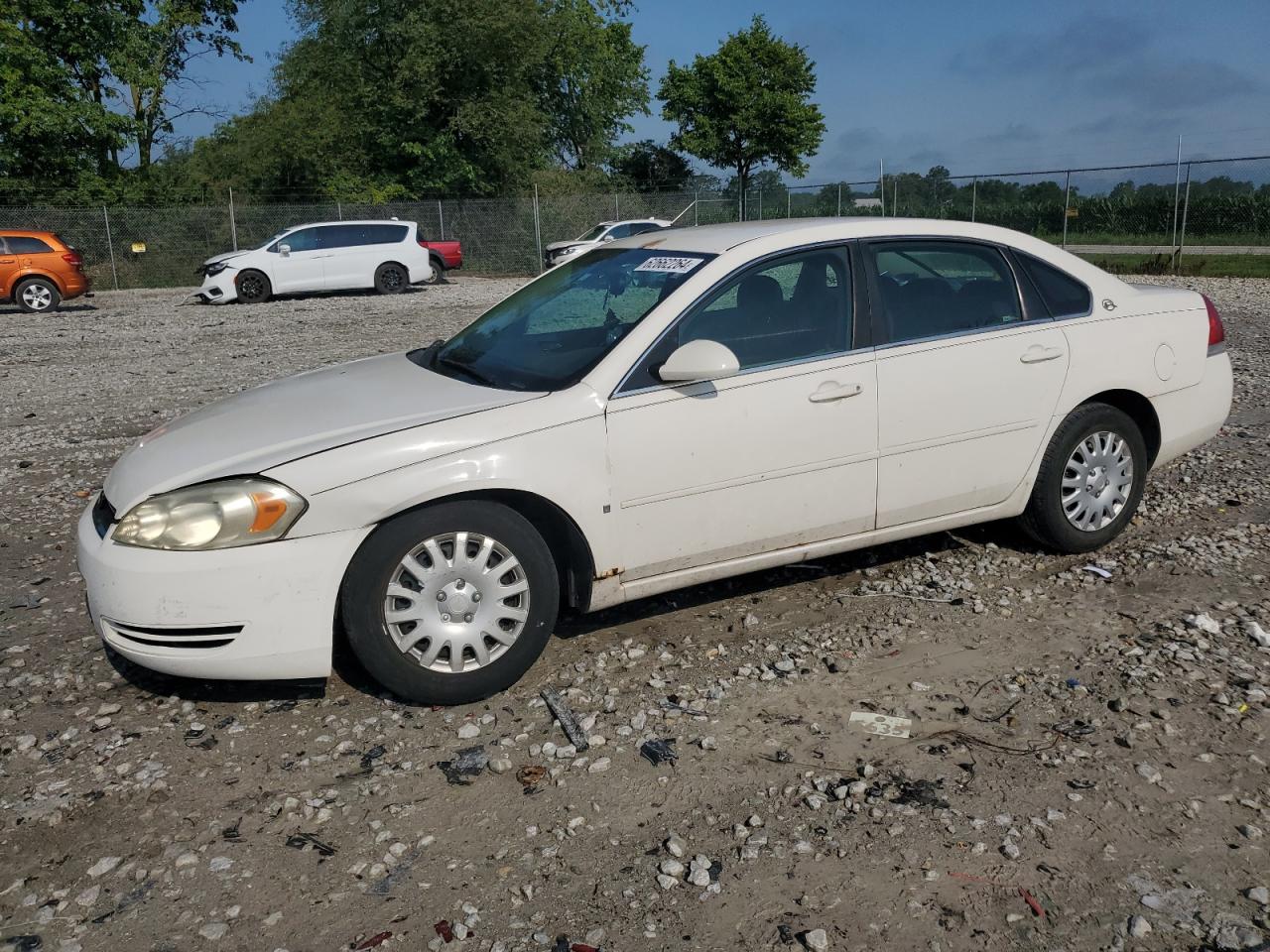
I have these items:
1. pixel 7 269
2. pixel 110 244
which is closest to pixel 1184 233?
pixel 7 269

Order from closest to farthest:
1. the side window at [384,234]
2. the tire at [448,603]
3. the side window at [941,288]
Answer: the tire at [448,603] < the side window at [941,288] < the side window at [384,234]

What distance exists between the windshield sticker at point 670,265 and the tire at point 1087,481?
190cm

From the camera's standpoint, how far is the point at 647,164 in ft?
182

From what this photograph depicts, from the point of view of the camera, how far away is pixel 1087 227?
89.2 ft

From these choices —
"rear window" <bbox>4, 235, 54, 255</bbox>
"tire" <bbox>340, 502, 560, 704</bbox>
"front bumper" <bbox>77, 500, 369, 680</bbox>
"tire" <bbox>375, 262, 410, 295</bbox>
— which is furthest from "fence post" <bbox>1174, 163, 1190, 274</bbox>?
"front bumper" <bbox>77, 500, 369, 680</bbox>

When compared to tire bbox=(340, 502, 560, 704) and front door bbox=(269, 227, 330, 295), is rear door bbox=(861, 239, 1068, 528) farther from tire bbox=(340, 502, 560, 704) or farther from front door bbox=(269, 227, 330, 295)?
front door bbox=(269, 227, 330, 295)

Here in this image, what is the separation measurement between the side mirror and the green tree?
4783cm

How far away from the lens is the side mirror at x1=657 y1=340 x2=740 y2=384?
13.5 ft

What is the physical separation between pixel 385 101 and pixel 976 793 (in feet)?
135

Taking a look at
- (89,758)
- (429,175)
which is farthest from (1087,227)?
(89,758)

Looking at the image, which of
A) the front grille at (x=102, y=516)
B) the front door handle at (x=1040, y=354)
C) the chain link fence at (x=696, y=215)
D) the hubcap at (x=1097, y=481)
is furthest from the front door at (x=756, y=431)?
the chain link fence at (x=696, y=215)

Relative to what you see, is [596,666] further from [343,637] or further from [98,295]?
[98,295]

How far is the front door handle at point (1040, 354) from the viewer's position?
16.2 feet

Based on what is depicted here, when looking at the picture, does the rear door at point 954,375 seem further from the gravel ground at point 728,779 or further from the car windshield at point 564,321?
the car windshield at point 564,321
